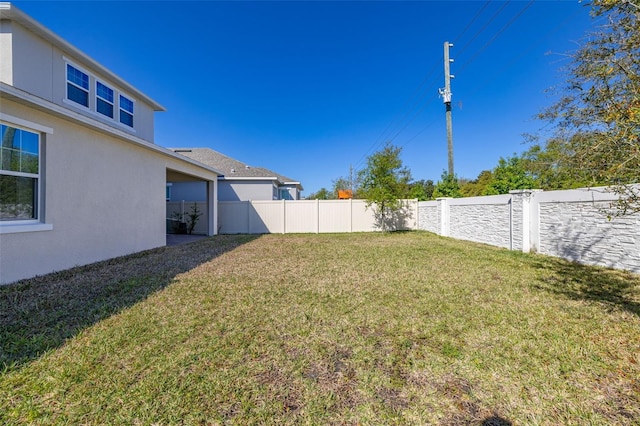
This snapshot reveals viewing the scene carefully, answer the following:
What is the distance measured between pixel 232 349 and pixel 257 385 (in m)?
0.65

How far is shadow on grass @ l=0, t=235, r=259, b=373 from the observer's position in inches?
107

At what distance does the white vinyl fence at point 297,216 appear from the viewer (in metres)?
14.6

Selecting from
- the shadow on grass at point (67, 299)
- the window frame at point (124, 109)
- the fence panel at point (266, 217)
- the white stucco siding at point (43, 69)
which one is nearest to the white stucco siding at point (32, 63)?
the white stucco siding at point (43, 69)

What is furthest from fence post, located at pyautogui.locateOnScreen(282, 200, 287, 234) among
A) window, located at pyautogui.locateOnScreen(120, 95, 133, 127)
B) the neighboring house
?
window, located at pyautogui.locateOnScreen(120, 95, 133, 127)

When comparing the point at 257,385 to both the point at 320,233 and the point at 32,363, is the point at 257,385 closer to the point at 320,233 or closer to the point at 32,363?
the point at 32,363

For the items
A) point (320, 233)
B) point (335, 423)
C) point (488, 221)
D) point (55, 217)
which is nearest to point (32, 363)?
point (335, 423)

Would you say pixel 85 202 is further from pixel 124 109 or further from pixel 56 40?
pixel 124 109

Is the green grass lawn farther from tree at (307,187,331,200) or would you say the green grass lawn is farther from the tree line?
tree at (307,187,331,200)

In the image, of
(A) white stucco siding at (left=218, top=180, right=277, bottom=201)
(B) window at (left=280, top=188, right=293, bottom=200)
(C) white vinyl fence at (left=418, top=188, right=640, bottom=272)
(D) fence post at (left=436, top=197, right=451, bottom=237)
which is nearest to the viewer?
(C) white vinyl fence at (left=418, top=188, right=640, bottom=272)

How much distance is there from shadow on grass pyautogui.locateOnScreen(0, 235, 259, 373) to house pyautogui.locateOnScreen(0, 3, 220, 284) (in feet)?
1.98

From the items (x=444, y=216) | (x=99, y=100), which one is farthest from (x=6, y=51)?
(x=444, y=216)

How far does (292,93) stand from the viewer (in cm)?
1567

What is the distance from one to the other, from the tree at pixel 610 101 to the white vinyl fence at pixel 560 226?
1390 millimetres

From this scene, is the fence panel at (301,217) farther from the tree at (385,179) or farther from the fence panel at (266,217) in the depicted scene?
the tree at (385,179)
